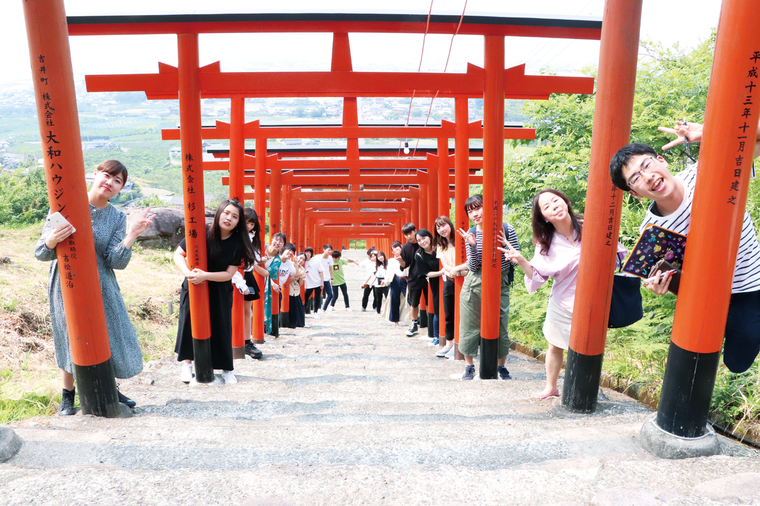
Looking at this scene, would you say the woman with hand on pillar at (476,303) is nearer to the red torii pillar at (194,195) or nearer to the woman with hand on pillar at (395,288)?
the red torii pillar at (194,195)

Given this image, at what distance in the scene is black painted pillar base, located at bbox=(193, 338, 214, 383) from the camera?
15.4ft

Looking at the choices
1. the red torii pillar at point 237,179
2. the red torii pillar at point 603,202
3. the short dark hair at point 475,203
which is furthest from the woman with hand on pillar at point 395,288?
the red torii pillar at point 603,202

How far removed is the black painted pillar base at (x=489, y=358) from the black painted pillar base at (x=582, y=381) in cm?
167

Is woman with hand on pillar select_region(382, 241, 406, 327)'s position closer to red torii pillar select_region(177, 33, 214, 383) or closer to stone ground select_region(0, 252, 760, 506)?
red torii pillar select_region(177, 33, 214, 383)

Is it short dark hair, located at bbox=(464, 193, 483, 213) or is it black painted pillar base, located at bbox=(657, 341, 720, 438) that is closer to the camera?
black painted pillar base, located at bbox=(657, 341, 720, 438)

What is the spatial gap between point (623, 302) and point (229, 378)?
335cm

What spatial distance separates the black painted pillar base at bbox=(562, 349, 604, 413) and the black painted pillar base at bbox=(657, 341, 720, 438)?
0.78m

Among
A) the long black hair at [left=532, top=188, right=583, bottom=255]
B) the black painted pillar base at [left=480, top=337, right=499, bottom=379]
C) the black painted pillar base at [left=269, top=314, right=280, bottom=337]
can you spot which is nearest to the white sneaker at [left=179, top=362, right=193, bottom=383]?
the black painted pillar base at [left=480, top=337, right=499, bottom=379]

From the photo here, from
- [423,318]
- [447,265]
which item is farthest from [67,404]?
[423,318]

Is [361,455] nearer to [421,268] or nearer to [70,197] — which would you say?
[70,197]

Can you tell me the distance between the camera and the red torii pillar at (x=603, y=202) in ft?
10.2

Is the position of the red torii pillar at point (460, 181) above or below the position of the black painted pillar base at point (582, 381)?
above

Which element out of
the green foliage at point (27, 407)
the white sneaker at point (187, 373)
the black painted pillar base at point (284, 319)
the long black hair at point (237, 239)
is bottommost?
the black painted pillar base at point (284, 319)

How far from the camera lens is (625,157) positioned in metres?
2.55
